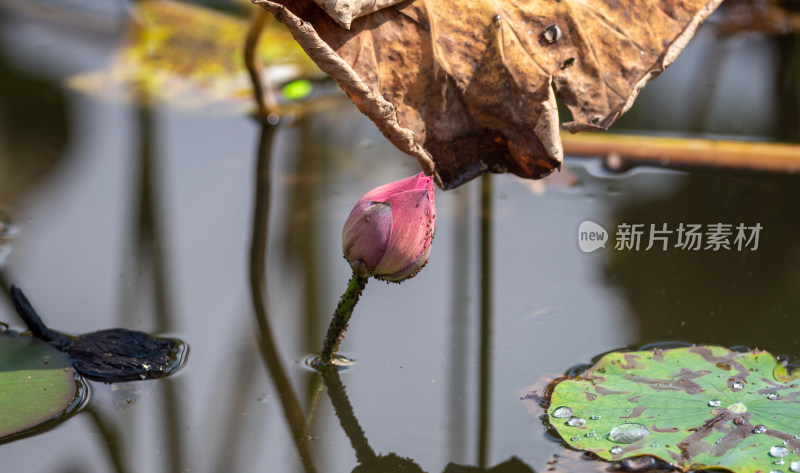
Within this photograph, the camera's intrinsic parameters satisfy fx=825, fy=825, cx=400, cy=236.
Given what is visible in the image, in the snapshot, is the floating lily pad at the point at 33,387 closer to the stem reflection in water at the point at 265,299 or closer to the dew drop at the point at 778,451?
the stem reflection in water at the point at 265,299

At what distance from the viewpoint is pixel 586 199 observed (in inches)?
80.4

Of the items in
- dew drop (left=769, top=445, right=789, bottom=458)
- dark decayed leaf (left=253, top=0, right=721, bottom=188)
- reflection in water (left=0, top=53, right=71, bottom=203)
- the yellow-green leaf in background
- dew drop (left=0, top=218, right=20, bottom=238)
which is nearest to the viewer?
dew drop (left=769, top=445, right=789, bottom=458)

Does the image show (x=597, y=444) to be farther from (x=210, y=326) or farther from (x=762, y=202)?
(x=762, y=202)

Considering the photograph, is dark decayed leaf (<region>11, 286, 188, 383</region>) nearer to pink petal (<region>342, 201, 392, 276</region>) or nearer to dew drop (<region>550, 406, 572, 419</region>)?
pink petal (<region>342, 201, 392, 276</region>)

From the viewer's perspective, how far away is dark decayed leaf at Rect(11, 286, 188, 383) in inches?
58.0

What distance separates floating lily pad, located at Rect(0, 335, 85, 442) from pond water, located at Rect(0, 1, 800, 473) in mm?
34

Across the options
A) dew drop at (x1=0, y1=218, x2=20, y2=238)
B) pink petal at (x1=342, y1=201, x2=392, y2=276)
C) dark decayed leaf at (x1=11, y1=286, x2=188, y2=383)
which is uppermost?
pink petal at (x1=342, y1=201, x2=392, y2=276)

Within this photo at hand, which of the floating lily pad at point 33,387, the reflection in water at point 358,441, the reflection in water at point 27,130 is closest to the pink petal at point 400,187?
the reflection in water at point 358,441

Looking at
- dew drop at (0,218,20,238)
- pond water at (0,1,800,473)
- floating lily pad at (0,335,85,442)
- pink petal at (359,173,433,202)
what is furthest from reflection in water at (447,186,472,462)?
dew drop at (0,218,20,238)

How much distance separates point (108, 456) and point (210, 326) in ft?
1.19

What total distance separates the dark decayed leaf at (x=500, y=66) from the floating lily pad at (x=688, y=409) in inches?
15.5

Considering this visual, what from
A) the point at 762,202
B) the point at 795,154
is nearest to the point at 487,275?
the point at 762,202

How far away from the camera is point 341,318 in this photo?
1410mm

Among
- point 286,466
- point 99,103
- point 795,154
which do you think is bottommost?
point 286,466
